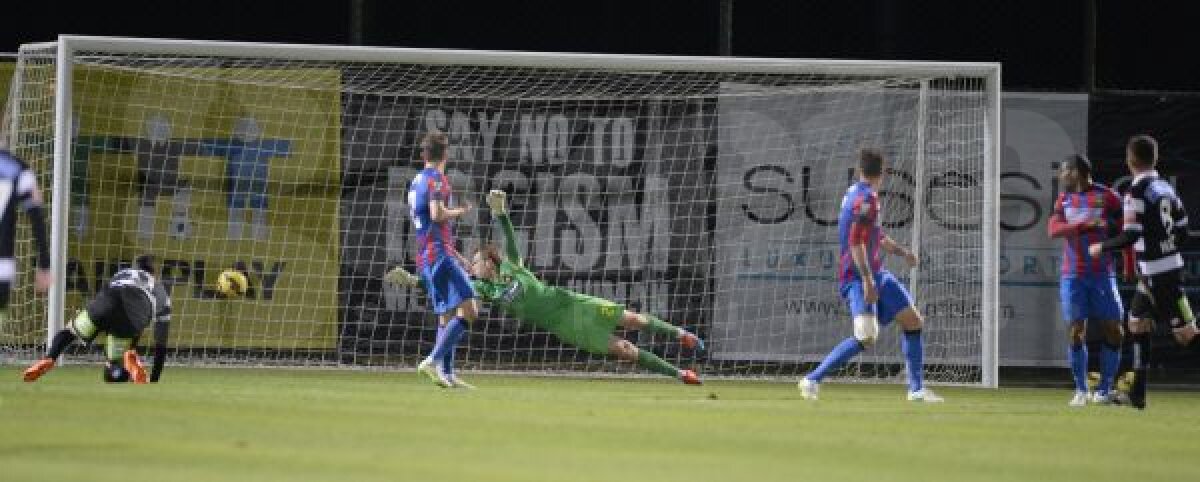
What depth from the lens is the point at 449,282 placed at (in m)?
15.0

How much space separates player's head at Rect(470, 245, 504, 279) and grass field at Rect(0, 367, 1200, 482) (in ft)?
3.74


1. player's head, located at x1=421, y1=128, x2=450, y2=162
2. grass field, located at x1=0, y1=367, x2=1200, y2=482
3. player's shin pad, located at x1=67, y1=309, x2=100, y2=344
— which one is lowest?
grass field, located at x1=0, y1=367, x2=1200, y2=482

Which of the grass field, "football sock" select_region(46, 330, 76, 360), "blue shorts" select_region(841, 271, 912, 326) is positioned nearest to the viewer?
the grass field

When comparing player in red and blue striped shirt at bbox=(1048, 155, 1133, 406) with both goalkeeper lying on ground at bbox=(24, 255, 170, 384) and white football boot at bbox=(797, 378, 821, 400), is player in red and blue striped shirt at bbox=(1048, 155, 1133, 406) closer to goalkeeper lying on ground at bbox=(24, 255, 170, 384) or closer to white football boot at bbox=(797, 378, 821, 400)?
white football boot at bbox=(797, 378, 821, 400)

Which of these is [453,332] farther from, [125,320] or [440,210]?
[125,320]

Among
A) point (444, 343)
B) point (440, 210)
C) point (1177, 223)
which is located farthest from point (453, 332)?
point (1177, 223)

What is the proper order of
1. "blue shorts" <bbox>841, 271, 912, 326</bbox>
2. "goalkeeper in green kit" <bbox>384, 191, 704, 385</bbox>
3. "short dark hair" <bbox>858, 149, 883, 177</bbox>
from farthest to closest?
"goalkeeper in green kit" <bbox>384, 191, 704, 385</bbox>, "blue shorts" <bbox>841, 271, 912, 326</bbox>, "short dark hair" <bbox>858, 149, 883, 177</bbox>

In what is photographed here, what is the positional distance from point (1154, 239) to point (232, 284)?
7.68m

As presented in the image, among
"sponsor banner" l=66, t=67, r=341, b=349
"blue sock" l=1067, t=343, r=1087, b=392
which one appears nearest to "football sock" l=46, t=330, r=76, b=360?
"sponsor banner" l=66, t=67, r=341, b=349

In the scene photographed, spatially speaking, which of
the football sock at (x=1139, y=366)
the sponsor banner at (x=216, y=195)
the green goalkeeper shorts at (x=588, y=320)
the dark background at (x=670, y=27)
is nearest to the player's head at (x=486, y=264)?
the green goalkeeper shorts at (x=588, y=320)

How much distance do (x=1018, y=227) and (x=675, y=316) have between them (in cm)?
323

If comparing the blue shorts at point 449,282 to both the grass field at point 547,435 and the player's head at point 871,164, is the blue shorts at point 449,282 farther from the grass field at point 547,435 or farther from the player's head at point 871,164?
the player's head at point 871,164

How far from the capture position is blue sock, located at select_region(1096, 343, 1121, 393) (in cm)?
1544

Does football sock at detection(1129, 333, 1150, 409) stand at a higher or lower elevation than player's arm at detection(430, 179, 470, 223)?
lower
